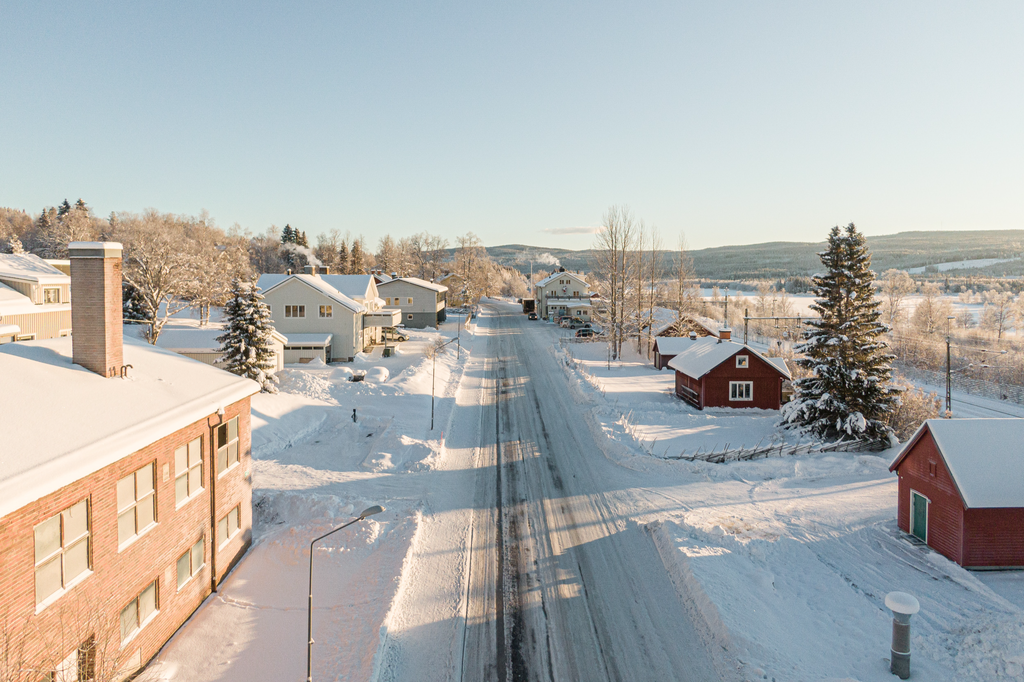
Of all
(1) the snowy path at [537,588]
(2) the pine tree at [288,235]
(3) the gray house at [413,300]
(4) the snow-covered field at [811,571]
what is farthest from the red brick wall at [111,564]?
(2) the pine tree at [288,235]

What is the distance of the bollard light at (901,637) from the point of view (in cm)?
1180

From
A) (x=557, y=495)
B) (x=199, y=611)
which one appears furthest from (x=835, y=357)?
(x=199, y=611)

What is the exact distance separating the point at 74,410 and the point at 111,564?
309 centimetres

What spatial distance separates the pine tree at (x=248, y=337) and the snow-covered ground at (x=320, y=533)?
201 centimetres

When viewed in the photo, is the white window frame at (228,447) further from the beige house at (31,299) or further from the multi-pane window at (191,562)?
the beige house at (31,299)

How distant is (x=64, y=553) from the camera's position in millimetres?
9742

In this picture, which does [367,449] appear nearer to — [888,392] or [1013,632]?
[1013,632]

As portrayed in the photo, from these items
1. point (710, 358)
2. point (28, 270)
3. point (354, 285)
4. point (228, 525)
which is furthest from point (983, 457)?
point (28, 270)

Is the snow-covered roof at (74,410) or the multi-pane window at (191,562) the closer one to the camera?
the snow-covered roof at (74,410)

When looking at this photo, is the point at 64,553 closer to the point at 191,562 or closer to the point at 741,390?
the point at 191,562

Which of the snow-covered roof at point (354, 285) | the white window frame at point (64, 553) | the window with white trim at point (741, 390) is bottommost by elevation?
the window with white trim at point (741, 390)

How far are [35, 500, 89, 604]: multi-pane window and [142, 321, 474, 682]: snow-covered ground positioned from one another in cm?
330

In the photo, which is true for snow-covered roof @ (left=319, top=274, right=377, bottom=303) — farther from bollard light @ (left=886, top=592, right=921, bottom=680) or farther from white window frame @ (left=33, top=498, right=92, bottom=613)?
bollard light @ (left=886, top=592, right=921, bottom=680)

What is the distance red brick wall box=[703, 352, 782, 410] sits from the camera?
36.7m
